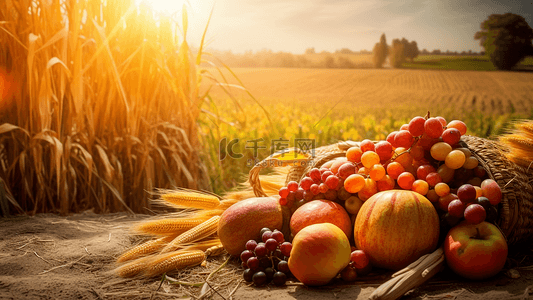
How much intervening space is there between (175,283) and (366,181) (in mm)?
1028

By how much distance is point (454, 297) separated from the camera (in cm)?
134

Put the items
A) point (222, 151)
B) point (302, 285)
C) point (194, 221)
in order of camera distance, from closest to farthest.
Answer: point (302, 285)
point (194, 221)
point (222, 151)

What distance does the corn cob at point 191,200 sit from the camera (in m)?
2.11

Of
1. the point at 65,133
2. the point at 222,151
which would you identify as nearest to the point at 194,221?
the point at 65,133

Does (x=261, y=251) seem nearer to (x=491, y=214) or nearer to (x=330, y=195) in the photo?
(x=330, y=195)

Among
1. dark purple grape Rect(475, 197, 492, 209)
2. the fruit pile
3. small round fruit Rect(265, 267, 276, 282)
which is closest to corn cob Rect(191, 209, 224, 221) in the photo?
the fruit pile

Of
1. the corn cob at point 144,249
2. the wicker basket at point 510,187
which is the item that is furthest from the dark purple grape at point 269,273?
the wicker basket at point 510,187

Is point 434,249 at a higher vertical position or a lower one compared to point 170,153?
lower

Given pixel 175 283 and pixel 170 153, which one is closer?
pixel 175 283

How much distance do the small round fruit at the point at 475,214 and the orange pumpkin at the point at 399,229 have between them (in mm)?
136

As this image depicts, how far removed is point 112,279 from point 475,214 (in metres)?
1.61

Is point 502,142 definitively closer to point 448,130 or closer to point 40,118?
point 448,130

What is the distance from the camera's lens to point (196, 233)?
201cm

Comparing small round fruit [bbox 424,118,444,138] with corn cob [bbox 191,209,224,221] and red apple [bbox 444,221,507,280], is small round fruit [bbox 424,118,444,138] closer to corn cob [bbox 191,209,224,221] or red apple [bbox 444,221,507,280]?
red apple [bbox 444,221,507,280]
